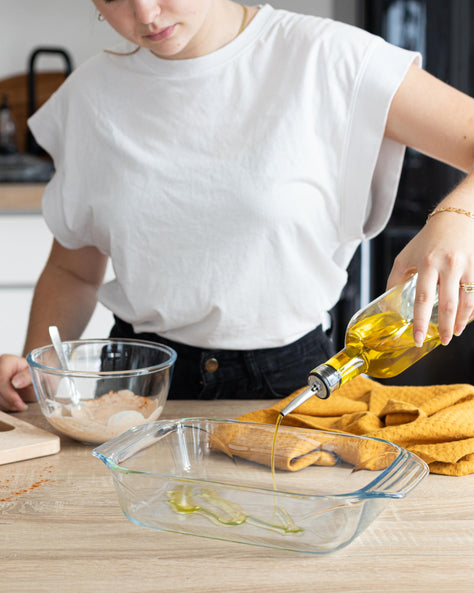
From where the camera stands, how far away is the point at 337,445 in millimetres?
854

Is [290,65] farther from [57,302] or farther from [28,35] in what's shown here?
[28,35]

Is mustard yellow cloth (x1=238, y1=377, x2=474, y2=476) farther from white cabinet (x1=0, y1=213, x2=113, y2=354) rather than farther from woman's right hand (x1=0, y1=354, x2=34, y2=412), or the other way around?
white cabinet (x1=0, y1=213, x2=113, y2=354)

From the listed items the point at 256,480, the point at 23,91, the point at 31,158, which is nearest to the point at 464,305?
the point at 256,480

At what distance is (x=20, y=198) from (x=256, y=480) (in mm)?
1810

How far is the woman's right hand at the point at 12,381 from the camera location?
1153 mm

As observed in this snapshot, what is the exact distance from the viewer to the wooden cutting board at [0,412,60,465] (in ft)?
3.14

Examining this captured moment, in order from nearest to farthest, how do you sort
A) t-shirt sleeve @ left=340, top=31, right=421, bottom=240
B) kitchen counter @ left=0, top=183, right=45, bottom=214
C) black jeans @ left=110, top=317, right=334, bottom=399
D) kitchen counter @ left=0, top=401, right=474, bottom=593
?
kitchen counter @ left=0, top=401, right=474, bottom=593, t-shirt sleeve @ left=340, top=31, right=421, bottom=240, black jeans @ left=110, top=317, right=334, bottom=399, kitchen counter @ left=0, top=183, right=45, bottom=214

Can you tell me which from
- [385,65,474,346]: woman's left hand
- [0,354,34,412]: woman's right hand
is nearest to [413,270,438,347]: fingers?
[385,65,474,346]: woman's left hand

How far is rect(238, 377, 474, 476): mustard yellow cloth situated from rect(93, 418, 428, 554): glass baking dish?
0.12m

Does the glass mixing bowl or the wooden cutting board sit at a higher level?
the glass mixing bowl

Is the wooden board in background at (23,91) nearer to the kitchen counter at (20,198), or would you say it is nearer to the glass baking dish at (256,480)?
the kitchen counter at (20,198)

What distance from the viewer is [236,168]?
1.18 metres

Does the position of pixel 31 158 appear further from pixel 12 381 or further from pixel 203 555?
pixel 203 555

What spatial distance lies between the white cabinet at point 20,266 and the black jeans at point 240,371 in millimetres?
1276
